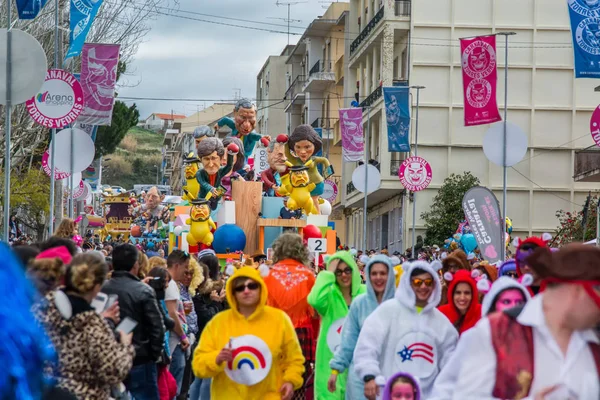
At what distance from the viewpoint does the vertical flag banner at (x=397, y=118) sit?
38.2 metres

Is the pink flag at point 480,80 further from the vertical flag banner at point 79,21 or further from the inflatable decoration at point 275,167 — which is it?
the vertical flag banner at point 79,21

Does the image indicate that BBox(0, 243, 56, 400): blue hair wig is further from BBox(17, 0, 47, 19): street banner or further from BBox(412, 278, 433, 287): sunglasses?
BBox(17, 0, 47, 19): street banner

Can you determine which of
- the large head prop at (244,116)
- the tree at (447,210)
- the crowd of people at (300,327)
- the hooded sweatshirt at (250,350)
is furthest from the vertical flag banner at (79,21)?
the tree at (447,210)

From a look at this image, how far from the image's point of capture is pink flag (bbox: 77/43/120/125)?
2564cm

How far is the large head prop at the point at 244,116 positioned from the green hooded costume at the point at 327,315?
63.4 feet

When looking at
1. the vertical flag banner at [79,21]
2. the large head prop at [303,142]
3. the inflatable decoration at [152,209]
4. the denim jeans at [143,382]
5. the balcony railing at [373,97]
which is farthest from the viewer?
the balcony railing at [373,97]

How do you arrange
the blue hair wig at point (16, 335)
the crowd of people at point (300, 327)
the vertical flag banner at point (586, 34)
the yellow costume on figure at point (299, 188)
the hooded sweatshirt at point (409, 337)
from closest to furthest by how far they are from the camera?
the blue hair wig at point (16, 335) < the crowd of people at point (300, 327) < the hooded sweatshirt at point (409, 337) < the vertical flag banner at point (586, 34) < the yellow costume on figure at point (299, 188)

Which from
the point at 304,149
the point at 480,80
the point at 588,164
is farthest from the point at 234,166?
the point at 588,164

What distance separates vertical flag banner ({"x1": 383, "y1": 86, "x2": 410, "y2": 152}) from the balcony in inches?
189

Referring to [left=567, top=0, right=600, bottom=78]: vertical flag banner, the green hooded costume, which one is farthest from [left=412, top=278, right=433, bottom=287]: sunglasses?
[left=567, top=0, right=600, bottom=78]: vertical flag banner

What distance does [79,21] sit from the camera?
25234mm

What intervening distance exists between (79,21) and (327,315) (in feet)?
51.9

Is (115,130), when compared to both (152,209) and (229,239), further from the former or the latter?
(229,239)

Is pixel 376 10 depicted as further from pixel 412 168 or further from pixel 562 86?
pixel 412 168
